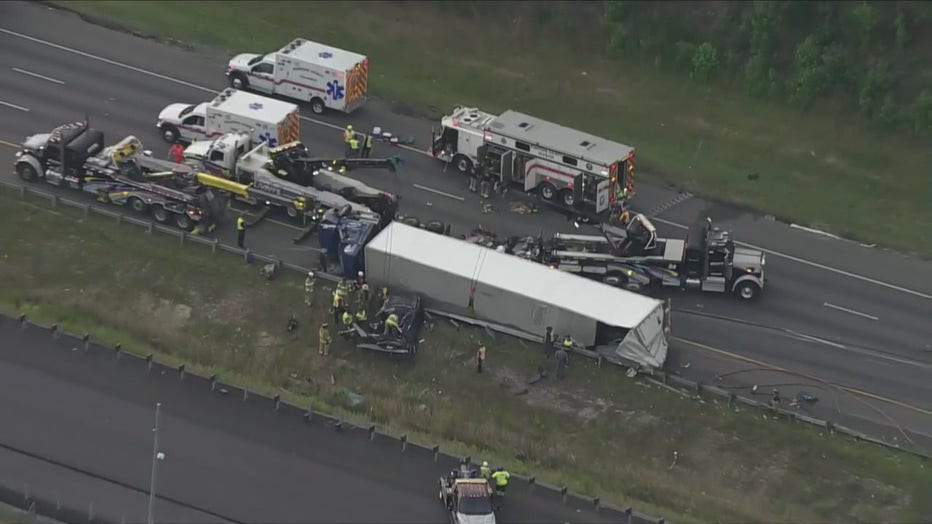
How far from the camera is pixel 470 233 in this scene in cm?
5912

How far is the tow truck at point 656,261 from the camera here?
56094 mm

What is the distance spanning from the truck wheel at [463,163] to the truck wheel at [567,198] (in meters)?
4.33

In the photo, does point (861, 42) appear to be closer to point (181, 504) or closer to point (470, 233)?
point (470, 233)

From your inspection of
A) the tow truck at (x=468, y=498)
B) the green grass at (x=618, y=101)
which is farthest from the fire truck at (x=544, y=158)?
the tow truck at (x=468, y=498)

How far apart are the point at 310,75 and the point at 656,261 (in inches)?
767

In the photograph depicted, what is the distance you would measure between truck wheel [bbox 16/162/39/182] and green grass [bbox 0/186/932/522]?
349cm

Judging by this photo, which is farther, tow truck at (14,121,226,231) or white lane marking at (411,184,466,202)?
white lane marking at (411,184,466,202)

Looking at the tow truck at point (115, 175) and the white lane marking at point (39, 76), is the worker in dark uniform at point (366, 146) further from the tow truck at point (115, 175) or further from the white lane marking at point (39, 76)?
the white lane marking at point (39, 76)

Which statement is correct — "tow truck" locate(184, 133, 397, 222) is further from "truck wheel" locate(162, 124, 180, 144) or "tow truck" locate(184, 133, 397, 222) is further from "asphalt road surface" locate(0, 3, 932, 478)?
"truck wheel" locate(162, 124, 180, 144)

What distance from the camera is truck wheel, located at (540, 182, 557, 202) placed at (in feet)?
203

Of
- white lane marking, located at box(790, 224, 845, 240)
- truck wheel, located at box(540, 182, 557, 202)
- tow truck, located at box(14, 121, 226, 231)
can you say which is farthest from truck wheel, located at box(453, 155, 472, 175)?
white lane marking, located at box(790, 224, 845, 240)

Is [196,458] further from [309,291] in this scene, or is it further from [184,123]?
[184,123]

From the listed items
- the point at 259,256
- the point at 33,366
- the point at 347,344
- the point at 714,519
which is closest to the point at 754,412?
the point at 714,519

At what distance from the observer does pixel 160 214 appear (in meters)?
58.3
